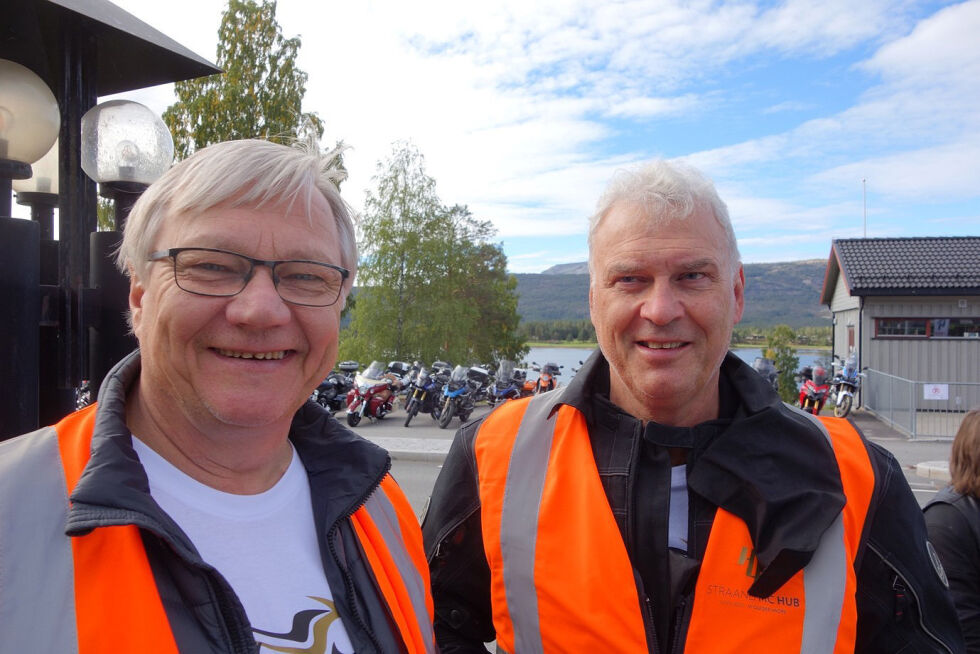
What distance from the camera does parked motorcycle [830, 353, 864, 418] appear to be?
15094 millimetres

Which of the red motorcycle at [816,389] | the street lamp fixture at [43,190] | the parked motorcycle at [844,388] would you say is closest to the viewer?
the street lamp fixture at [43,190]

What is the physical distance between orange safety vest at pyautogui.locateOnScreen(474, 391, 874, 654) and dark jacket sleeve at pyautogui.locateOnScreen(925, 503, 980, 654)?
3.87 feet

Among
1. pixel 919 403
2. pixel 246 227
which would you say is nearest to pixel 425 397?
pixel 919 403

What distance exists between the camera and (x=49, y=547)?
3.98ft

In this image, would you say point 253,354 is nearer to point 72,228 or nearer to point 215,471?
point 215,471

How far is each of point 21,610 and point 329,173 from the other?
1126mm

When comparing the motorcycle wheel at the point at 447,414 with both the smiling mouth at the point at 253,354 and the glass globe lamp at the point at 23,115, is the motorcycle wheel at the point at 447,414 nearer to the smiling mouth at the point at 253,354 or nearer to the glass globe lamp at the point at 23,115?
the glass globe lamp at the point at 23,115

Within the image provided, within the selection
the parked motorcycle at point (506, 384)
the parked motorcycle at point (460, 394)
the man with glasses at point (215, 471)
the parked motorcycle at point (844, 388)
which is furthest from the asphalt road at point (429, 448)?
the man with glasses at point (215, 471)

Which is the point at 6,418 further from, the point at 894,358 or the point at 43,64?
the point at 894,358

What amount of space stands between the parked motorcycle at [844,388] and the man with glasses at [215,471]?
1546 cm

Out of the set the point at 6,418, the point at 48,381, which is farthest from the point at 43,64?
the point at 6,418

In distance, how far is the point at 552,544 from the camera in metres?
1.86

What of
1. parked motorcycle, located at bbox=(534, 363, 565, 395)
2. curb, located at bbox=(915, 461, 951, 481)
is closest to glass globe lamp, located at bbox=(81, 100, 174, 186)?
curb, located at bbox=(915, 461, 951, 481)

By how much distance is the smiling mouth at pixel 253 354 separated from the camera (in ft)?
5.04
